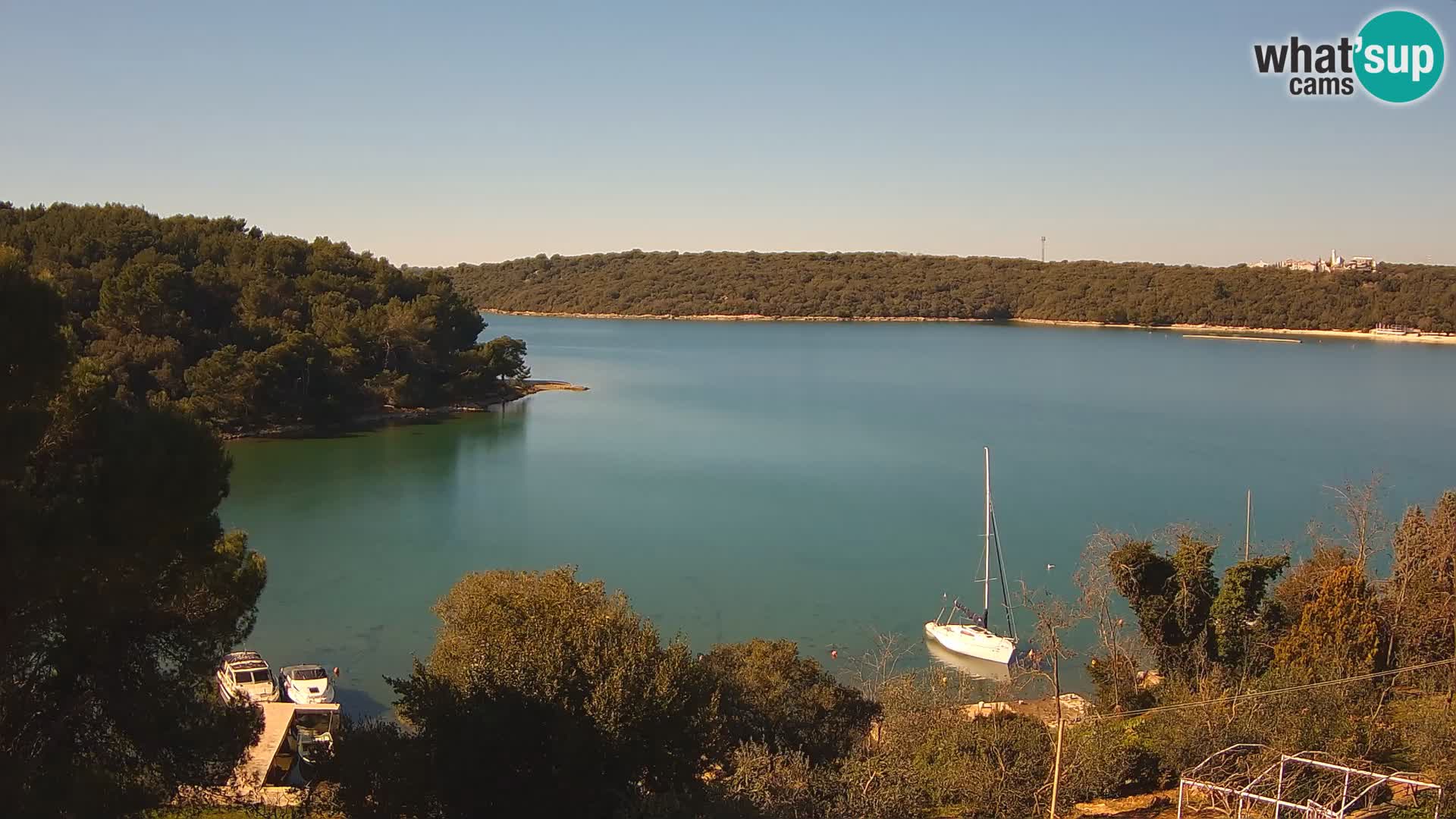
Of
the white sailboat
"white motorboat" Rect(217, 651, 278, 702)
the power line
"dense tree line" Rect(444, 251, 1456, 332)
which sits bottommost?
the white sailboat

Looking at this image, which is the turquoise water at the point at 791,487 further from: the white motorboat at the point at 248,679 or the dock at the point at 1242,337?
the dock at the point at 1242,337

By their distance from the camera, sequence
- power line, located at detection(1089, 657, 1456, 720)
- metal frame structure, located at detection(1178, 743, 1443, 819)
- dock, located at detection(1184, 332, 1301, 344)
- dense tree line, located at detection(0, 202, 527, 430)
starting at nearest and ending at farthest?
metal frame structure, located at detection(1178, 743, 1443, 819) < power line, located at detection(1089, 657, 1456, 720) < dense tree line, located at detection(0, 202, 527, 430) < dock, located at detection(1184, 332, 1301, 344)

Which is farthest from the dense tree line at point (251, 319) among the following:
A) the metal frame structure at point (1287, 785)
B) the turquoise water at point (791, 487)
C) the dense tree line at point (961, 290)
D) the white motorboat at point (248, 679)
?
the dense tree line at point (961, 290)

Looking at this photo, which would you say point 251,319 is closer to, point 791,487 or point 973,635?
point 791,487

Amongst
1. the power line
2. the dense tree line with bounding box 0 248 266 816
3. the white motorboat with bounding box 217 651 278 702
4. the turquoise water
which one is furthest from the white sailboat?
the dense tree line with bounding box 0 248 266 816

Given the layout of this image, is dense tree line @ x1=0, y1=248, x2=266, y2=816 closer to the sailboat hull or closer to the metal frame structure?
the metal frame structure

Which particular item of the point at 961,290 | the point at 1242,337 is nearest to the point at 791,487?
the point at 1242,337

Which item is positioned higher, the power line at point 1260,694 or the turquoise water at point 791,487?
the power line at point 1260,694
